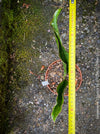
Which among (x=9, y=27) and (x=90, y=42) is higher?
(x=9, y=27)

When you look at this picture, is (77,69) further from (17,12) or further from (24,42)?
(17,12)

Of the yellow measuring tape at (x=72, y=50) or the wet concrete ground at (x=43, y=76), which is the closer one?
the yellow measuring tape at (x=72, y=50)

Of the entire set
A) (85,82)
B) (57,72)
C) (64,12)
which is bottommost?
(85,82)

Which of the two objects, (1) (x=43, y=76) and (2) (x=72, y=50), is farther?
(1) (x=43, y=76)

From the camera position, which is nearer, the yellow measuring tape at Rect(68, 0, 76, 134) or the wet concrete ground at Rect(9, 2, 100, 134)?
the yellow measuring tape at Rect(68, 0, 76, 134)

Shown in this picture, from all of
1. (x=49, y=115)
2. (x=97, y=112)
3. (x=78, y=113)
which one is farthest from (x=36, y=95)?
(x=97, y=112)

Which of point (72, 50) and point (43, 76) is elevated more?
point (72, 50)
